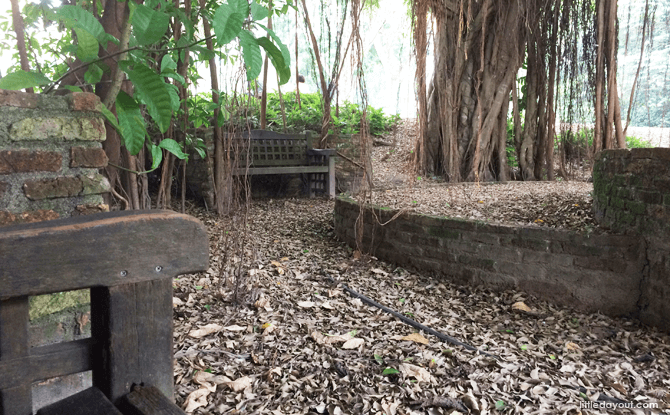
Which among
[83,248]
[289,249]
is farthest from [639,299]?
[83,248]

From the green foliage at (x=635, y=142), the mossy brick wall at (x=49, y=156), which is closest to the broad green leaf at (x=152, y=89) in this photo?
the mossy brick wall at (x=49, y=156)

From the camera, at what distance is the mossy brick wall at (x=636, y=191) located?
287 centimetres

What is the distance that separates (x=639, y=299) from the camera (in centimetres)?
302

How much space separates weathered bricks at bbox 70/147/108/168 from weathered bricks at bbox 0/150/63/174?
33mm

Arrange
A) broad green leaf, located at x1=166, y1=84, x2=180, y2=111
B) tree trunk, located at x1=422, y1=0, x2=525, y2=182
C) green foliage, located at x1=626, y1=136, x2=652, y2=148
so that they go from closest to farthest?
broad green leaf, located at x1=166, y1=84, x2=180, y2=111, tree trunk, located at x1=422, y1=0, x2=525, y2=182, green foliage, located at x1=626, y1=136, x2=652, y2=148

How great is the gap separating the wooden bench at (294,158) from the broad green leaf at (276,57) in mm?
4435

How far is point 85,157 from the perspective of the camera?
1379 millimetres

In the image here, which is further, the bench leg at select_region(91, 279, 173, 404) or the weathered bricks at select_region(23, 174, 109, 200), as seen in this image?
the weathered bricks at select_region(23, 174, 109, 200)

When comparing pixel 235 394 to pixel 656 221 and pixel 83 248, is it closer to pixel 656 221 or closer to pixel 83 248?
pixel 83 248

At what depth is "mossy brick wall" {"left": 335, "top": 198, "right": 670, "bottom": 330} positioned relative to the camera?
9.95ft

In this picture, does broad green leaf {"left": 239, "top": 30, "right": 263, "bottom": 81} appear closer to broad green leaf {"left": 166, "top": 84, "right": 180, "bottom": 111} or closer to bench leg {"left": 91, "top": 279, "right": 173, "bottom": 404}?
broad green leaf {"left": 166, "top": 84, "right": 180, "bottom": 111}

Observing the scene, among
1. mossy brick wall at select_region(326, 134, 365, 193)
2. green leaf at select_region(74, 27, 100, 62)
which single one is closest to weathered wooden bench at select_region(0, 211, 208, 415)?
green leaf at select_region(74, 27, 100, 62)

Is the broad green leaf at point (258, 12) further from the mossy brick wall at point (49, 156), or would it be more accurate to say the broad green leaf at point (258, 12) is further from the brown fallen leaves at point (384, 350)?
the brown fallen leaves at point (384, 350)

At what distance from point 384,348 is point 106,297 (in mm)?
1929
